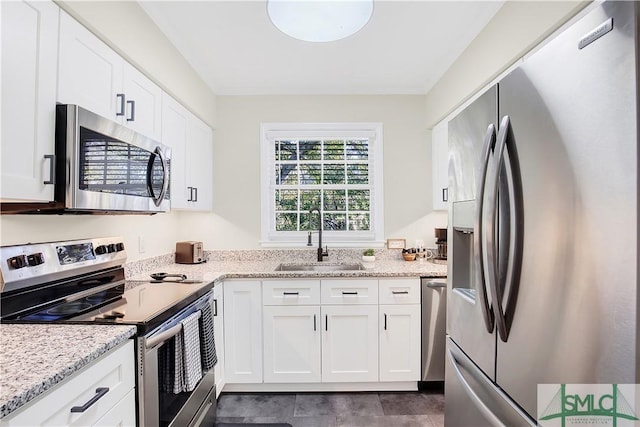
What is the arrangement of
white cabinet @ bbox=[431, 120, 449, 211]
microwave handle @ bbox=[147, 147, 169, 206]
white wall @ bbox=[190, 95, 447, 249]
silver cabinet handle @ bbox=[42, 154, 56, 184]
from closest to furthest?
silver cabinet handle @ bbox=[42, 154, 56, 184]
microwave handle @ bbox=[147, 147, 169, 206]
white cabinet @ bbox=[431, 120, 449, 211]
white wall @ bbox=[190, 95, 447, 249]

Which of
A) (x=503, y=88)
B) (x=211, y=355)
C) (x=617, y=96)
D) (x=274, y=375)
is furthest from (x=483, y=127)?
(x=274, y=375)

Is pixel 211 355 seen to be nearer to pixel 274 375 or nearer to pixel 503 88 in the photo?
pixel 274 375

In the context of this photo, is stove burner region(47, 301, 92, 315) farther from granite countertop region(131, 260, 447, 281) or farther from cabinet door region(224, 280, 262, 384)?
cabinet door region(224, 280, 262, 384)

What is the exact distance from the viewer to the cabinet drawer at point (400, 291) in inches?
92.8

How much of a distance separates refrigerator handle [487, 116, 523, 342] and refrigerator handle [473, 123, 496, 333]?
0.05 m

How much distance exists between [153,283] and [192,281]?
0.23 meters

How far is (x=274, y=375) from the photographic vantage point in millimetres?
2355

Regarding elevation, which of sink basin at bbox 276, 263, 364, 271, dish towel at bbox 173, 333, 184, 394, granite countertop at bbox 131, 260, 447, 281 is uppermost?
granite countertop at bbox 131, 260, 447, 281

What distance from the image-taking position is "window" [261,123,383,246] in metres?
3.08

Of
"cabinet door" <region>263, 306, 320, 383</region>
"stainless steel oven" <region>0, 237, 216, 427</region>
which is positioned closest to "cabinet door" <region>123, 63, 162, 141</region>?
"stainless steel oven" <region>0, 237, 216, 427</region>

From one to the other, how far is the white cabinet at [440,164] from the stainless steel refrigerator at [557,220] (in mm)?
1545

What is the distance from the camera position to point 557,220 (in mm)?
776

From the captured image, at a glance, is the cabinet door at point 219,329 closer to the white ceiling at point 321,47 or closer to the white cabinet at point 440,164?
the white ceiling at point 321,47

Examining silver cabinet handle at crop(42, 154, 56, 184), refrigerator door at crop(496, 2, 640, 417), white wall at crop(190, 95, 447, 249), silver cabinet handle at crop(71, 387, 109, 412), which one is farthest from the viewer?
white wall at crop(190, 95, 447, 249)
